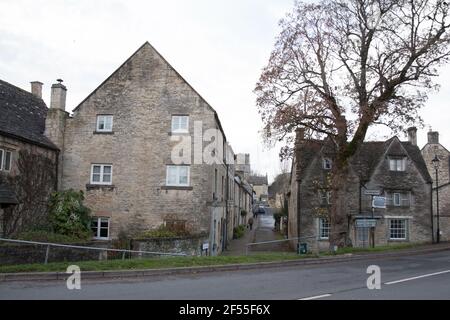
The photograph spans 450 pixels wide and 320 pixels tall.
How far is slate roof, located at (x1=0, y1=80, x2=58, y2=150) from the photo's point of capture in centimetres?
2260

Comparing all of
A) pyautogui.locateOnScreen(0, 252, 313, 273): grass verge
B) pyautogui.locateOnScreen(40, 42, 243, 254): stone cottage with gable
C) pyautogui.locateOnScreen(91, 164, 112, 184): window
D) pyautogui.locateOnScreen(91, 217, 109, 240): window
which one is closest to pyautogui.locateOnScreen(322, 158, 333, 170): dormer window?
pyautogui.locateOnScreen(40, 42, 243, 254): stone cottage with gable

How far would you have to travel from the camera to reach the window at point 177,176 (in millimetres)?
26250

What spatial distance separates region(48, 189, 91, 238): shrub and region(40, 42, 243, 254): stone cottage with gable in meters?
1.58

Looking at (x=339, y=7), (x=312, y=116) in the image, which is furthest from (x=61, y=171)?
(x=339, y=7)

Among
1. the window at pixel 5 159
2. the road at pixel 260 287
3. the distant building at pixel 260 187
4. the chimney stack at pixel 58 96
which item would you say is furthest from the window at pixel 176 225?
the distant building at pixel 260 187

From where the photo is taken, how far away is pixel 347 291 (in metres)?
10.9

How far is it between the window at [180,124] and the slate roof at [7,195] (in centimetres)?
917

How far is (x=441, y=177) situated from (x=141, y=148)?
31.9 m

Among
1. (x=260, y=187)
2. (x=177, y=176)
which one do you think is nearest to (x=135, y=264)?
(x=177, y=176)

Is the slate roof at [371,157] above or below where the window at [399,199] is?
above

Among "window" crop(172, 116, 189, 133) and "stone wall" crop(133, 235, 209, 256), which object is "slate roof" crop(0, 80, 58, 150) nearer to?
"window" crop(172, 116, 189, 133)

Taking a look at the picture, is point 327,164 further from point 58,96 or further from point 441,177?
point 58,96

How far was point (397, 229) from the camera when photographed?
114ft

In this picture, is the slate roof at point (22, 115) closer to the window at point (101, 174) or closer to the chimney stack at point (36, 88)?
the chimney stack at point (36, 88)
